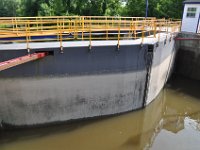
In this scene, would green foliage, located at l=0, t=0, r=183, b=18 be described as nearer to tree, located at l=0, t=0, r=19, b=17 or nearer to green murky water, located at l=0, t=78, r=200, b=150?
tree, located at l=0, t=0, r=19, b=17

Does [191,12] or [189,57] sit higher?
[191,12]

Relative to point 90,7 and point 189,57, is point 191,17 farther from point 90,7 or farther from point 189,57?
point 90,7

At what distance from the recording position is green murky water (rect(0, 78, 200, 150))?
8812 mm

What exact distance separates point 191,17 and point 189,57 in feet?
8.67

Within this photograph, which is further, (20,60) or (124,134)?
(124,134)

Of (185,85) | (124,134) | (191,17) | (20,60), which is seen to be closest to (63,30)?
(20,60)

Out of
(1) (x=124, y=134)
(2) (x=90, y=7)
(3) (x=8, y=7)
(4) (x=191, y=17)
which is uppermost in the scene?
(2) (x=90, y=7)

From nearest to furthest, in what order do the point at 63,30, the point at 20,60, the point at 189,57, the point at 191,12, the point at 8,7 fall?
the point at 20,60, the point at 63,30, the point at 189,57, the point at 191,12, the point at 8,7

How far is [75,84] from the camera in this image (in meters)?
9.34

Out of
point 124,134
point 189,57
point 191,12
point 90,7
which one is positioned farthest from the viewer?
point 90,7

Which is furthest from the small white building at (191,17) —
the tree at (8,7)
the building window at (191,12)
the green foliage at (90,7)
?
the tree at (8,7)

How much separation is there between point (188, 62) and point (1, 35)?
11.5m

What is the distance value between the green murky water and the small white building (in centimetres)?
668

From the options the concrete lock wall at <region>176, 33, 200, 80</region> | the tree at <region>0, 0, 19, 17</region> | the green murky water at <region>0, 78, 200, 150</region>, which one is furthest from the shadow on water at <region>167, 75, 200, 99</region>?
the tree at <region>0, 0, 19, 17</region>
